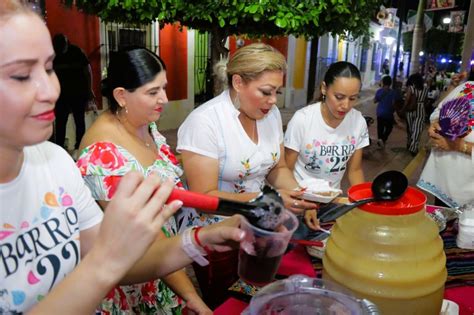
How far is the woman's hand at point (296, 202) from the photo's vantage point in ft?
6.31

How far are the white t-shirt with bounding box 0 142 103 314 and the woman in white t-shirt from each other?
6.22 feet

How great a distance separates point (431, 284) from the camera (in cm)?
119

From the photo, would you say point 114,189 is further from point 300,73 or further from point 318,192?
point 300,73

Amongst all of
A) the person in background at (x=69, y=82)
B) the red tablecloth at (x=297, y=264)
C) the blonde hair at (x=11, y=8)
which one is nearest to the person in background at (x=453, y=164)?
the red tablecloth at (x=297, y=264)

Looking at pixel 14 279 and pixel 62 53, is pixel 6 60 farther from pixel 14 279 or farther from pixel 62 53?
pixel 62 53

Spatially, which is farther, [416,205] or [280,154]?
[280,154]

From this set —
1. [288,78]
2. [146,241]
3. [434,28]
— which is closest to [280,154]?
[146,241]

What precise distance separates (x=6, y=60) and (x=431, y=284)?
3.98ft

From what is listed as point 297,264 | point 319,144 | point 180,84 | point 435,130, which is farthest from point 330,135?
point 180,84

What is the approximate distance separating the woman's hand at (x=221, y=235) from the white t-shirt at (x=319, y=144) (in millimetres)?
1602

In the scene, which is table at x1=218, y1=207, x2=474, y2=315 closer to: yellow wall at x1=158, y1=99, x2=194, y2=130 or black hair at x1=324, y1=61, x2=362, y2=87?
black hair at x1=324, y1=61, x2=362, y2=87

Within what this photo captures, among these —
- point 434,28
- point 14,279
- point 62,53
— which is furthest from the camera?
point 434,28

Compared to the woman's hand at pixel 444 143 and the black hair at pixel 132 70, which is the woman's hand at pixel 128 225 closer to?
the black hair at pixel 132 70

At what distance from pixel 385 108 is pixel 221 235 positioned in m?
8.58
